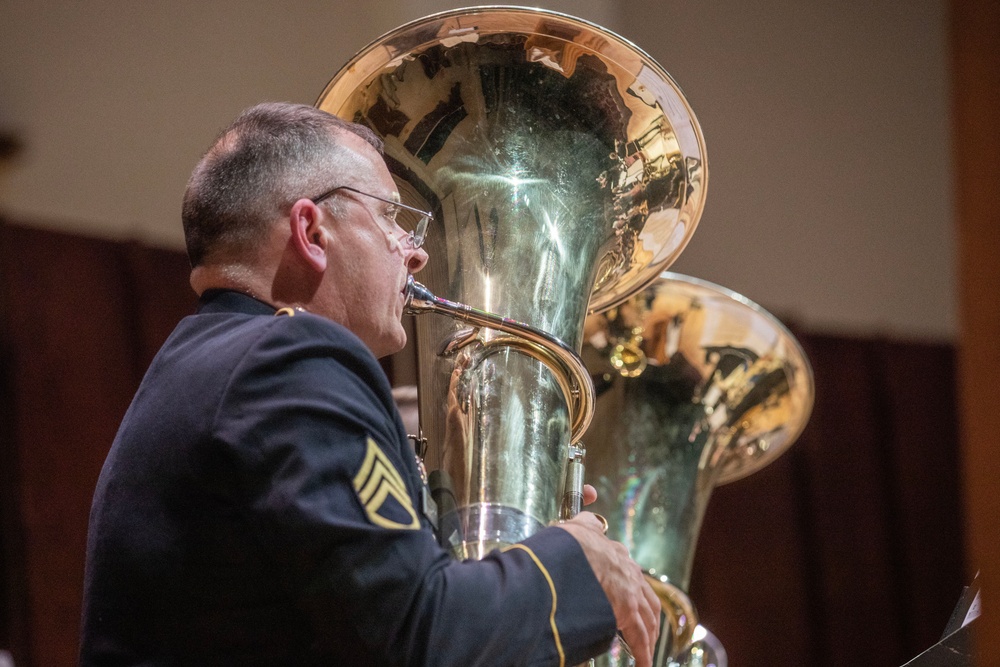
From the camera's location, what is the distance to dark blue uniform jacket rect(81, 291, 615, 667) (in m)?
1.13

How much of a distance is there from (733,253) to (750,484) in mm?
1004

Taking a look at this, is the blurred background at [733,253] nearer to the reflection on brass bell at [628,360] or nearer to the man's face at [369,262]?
the reflection on brass bell at [628,360]

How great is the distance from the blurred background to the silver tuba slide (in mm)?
1557

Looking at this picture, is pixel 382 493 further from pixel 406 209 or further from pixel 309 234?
pixel 406 209

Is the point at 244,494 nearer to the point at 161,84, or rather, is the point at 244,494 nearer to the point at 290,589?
→ the point at 290,589

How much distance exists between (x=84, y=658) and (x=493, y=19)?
106cm

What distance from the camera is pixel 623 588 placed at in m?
1.29

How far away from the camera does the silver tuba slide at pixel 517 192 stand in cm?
163

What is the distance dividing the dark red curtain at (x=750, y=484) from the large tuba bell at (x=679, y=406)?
160 centimetres

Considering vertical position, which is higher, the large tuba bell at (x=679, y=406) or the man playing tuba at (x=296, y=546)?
the man playing tuba at (x=296, y=546)

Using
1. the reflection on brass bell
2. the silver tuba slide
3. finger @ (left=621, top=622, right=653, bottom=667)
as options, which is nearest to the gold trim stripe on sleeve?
finger @ (left=621, top=622, right=653, bottom=667)

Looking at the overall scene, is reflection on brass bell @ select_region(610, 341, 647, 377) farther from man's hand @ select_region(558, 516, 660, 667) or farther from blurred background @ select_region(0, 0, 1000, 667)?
man's hand @ select_region(558, 516, 660, 667)

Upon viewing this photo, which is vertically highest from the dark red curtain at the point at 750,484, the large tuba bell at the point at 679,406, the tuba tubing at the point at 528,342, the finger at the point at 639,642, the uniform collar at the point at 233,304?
the uniform collar at the point at 233,304

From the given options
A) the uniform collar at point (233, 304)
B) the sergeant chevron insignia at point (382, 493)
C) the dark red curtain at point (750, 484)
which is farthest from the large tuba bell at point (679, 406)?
the dark red curtain at point (750, 484)
